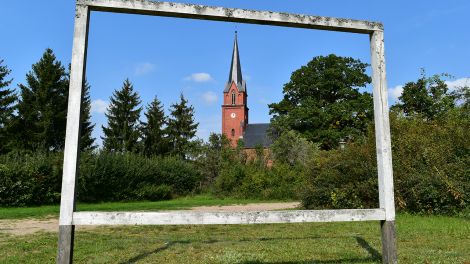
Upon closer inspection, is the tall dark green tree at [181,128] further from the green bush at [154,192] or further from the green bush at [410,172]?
the green bush at [410,172]

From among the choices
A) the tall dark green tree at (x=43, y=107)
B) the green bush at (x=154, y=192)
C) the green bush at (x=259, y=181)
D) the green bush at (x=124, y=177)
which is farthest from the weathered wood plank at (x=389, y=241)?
the tall dark green tree at (x=43, y=107)

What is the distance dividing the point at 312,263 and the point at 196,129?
4776cm

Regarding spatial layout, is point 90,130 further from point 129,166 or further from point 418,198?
point 418,198

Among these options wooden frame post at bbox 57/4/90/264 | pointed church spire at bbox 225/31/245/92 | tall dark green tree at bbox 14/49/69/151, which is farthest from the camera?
pointed church spire at bbox 225/31/245/92

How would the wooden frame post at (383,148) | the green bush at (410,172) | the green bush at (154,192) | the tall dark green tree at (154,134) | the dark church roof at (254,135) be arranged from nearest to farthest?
the wooden frame post at (383,148), the green bush at (410,172), the green bush at (154,192), the tall dark green tree at (154,134), the dark church roof at (254,135)

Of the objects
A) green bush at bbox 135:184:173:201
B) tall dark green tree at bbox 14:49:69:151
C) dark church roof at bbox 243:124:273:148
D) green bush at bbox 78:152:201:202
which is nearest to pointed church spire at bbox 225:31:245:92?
dark church roof at bbox 243:124:273:148

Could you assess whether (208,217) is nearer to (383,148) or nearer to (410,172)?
(383,148)

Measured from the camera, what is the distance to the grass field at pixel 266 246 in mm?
5469

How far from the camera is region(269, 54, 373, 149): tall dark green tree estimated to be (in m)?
39.8

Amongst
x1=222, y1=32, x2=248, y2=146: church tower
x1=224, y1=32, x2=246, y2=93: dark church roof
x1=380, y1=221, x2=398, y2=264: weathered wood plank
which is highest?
x1=224, y1=32, x2=246, y2=93: dark church roof

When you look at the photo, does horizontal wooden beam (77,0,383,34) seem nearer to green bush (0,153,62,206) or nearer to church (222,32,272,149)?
green bush (0,153,62,206)

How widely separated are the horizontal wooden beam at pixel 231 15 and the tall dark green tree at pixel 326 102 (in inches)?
1391

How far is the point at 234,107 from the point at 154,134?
30245 millimetres

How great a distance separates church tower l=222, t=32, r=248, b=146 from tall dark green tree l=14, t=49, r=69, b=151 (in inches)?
1548
